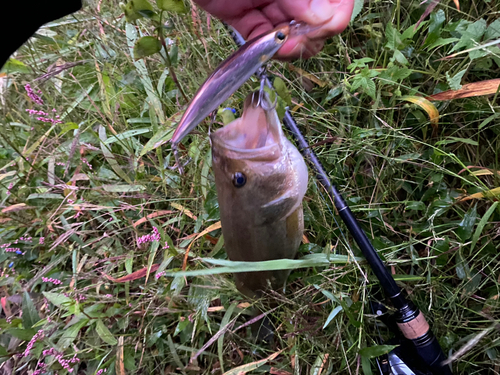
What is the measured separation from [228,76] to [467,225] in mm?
1445

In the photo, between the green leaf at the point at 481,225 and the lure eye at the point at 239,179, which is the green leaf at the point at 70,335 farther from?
the green leaf at the point at 481,225

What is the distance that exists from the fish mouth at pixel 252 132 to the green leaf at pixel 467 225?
3.57ft

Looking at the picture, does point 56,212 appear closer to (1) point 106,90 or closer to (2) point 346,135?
(1) point 106,90

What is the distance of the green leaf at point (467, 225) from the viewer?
1639 millimetres

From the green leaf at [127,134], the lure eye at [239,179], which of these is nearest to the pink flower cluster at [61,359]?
the green leaf at [127,134]

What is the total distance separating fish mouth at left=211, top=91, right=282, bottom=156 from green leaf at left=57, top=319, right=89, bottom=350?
1543 mm

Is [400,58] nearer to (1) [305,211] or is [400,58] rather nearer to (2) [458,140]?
(2) [458,140]

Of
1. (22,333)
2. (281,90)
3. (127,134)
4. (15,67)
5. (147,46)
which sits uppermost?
(15,67)

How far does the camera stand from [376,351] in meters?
1.51

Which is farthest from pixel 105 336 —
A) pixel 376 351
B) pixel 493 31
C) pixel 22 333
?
pixel 493 31

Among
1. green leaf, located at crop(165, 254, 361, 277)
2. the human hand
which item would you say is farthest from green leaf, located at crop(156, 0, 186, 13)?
green leaf, located at crop(165, 254, 361, 277)

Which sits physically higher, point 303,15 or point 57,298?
point 303,15

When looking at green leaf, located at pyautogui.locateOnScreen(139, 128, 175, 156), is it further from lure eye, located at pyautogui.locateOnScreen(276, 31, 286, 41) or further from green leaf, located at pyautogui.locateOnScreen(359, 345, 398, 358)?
green leaf, located at pyautogui.locateOnScreen(359, 345, 398, 358)

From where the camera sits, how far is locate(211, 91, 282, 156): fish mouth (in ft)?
4.25
